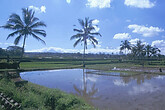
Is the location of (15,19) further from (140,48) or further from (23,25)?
(140,48)

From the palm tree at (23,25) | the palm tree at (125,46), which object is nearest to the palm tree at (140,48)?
the palm tree at (125,46)

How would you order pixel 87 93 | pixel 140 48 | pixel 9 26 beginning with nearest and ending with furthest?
pixel 87 93 → pixel 9 26 → pixel 140 48

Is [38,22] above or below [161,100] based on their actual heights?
above

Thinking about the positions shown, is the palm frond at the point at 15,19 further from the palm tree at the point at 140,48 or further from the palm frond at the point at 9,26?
the palm tree at the point at 140,48

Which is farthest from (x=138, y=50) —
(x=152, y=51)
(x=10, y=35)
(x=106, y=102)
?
(x=106, y=102)

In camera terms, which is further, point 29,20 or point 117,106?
point 29,20

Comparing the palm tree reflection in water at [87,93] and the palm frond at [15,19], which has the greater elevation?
the palm frond at [15,19]

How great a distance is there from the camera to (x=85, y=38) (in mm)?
25703

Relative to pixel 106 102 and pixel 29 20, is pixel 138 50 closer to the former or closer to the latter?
pixel 29 20

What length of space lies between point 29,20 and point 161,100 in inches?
662

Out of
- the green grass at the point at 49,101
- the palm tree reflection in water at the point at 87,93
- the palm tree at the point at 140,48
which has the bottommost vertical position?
the palm tree reflection in water at the point at 87,93

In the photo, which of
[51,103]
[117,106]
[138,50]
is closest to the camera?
[51,103]

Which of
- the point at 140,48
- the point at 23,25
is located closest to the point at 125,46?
the point at 140,48

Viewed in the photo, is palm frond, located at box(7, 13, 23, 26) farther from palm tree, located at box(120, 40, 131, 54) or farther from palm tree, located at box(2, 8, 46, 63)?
palm tree, located at box(120, 40, 131, 54)
